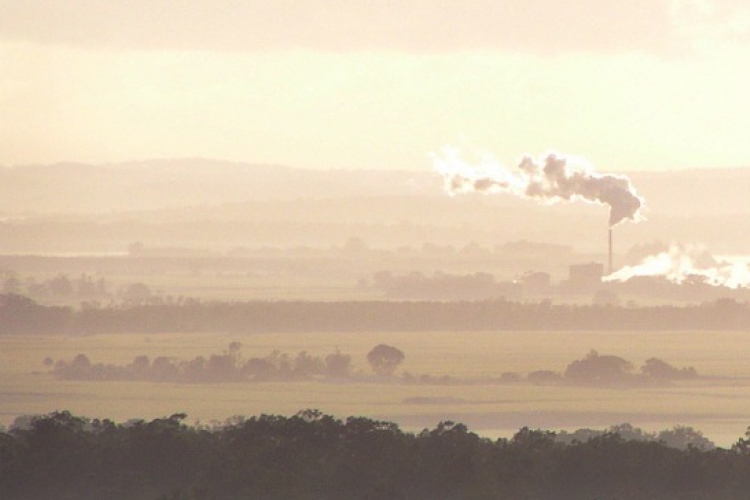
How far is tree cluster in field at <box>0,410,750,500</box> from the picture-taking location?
5022 inches

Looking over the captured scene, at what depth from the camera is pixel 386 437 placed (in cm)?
13688

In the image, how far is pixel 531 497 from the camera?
127250mm

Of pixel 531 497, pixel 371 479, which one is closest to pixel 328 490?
pixel 371 479

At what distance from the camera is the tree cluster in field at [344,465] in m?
128

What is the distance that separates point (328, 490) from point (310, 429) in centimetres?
1219

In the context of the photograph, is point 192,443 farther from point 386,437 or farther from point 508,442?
point 508,442

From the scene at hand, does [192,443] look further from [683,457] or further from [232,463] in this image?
[683,457]

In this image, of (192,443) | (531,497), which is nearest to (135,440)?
(192,443)

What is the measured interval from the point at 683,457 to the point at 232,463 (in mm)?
28863

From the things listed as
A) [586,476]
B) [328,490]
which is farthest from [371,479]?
[586,476]

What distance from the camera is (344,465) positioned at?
13088cm

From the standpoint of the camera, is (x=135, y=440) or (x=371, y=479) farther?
(x=135, y=440)

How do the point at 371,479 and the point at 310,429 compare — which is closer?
the point at 371,479

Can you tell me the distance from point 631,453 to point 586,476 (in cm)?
507
